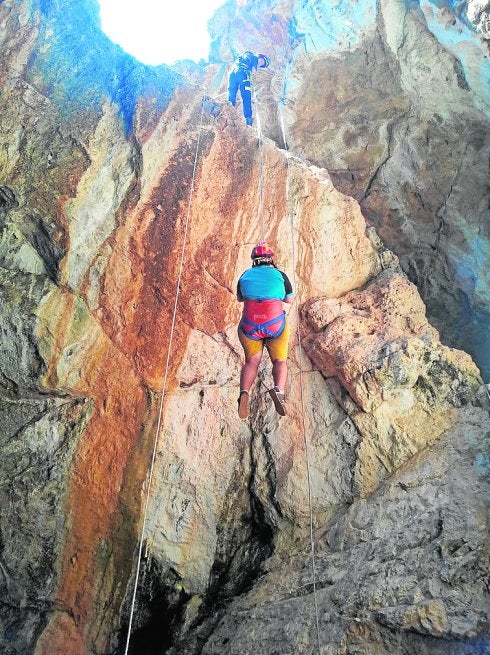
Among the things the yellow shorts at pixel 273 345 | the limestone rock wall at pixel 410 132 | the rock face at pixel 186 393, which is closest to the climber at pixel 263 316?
the yellow shorts at pixel 273 345

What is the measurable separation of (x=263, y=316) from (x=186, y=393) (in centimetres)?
214

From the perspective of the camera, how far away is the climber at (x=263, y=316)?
4.90 metres

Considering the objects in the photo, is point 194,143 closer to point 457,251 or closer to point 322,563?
point 457,251

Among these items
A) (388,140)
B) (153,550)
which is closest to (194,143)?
(388,140)

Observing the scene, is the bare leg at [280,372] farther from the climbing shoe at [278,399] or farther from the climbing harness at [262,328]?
the climbing harness at [262,328]

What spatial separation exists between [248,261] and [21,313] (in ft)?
10.9

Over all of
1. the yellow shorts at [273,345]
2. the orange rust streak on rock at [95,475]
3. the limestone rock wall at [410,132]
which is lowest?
the orange rust streak on rock at [95,475]

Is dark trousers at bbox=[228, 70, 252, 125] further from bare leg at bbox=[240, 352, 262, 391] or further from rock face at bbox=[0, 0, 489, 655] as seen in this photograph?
bare leg at bbox=[240, 352, 262, 391]

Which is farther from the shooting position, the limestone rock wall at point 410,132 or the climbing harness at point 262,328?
the limestone rock wall at point 410,132

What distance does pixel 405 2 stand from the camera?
823 cm

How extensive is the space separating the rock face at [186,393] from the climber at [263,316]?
96 cm

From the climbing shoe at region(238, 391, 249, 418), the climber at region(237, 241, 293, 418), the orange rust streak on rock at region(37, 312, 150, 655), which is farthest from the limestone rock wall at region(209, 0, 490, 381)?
the orange rust streak on rock at region(37, 312, 150, 655)

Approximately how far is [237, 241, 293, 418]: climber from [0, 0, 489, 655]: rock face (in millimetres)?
959

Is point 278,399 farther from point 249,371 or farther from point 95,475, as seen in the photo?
point 95,475
